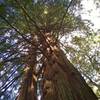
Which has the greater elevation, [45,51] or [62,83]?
[45,51]

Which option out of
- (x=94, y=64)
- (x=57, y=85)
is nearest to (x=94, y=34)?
(x=94, y=64)

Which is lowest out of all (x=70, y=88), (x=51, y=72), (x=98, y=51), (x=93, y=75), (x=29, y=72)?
(x=70, y=88)

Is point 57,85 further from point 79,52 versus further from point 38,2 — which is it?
point 79,52

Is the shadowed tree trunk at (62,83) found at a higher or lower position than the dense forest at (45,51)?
lower

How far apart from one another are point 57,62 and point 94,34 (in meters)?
4.89

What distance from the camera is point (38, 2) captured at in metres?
6.91

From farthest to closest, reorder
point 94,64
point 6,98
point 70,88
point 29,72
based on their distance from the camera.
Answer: point 94,64 → point 6,98 → point 29,72 → point 70,88

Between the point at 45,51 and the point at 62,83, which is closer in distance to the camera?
the point at 62,83

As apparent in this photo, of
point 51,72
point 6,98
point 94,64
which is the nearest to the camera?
point 51,72

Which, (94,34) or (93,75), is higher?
(94,34)

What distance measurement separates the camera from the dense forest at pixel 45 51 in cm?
359

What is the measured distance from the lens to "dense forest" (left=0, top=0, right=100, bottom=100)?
3.59 meters

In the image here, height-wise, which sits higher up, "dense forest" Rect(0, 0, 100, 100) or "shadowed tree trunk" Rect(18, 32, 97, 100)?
"dense forest" Rect(0, 0, 100, 100)

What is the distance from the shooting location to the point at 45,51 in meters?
5.10
